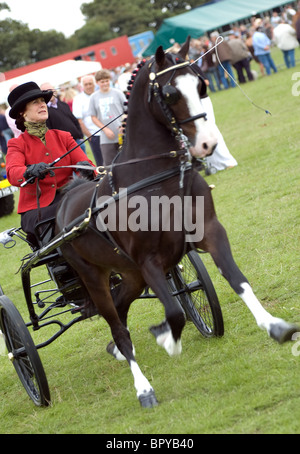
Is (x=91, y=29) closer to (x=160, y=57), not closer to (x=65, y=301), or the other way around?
(x=65, y=301)

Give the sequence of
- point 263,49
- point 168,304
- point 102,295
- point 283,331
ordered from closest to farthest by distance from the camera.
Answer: point 283,331 → point 168,304 → point 102,295 → point 263,49

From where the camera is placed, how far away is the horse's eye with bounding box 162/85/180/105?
14.7 feet

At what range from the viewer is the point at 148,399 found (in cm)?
507

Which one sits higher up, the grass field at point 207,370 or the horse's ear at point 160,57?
the horse's ear at point 160,57

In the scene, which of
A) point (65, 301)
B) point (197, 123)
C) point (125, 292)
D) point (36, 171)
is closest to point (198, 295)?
point (125, 292)

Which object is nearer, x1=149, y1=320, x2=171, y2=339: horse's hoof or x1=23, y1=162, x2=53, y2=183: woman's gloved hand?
x1=149, y1=320, x2=171, y2=339: horse's hoof

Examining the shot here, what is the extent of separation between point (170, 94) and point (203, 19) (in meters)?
38.2

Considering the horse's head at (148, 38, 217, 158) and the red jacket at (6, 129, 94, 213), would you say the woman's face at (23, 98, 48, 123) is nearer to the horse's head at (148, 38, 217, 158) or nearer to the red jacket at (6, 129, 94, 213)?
the red jacket at (6, 129, 94, 213)

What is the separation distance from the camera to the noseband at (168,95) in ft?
14.7

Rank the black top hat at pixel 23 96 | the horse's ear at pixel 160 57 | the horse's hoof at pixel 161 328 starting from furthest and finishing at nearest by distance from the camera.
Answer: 1. the black top hat at pixel 23 96
2. the horse's hoof at pixel 161 328
3. the horse's ear at pixel 160 57

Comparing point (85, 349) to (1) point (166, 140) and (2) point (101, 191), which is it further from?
(1) point (166, 140)

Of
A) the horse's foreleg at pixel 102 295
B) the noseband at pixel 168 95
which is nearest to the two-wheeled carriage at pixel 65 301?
the horse's foreleg at pixel 102 295

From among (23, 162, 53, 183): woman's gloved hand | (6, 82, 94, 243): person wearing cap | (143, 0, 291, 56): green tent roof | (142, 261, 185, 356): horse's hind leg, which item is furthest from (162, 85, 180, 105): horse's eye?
(143, 0, 291, 56): green tent roof

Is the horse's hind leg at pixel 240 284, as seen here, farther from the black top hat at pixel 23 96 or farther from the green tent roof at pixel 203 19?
the green tent roof at pixel 203 19
